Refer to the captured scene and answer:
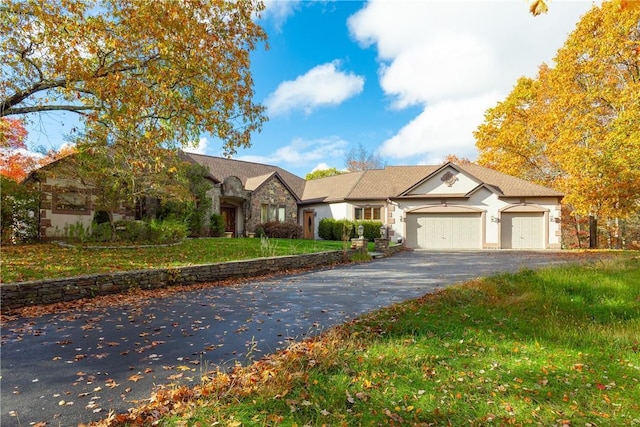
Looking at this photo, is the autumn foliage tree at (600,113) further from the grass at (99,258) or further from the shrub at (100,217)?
the shrub at (100,217)

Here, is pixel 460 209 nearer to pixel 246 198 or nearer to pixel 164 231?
pixel 246 198

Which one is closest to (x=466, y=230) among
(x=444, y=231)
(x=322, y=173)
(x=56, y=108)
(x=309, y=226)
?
(x=444, y=231)

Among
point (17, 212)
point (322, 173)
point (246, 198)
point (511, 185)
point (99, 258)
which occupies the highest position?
point (322, 173)

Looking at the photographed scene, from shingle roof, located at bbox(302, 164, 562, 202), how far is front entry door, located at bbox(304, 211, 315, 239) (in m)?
1.24

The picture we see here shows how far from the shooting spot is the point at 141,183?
14.3 meters

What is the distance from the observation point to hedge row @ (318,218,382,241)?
2322cm

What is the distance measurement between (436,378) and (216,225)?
63.0 ft

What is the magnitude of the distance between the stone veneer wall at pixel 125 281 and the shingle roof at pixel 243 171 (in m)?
14.0

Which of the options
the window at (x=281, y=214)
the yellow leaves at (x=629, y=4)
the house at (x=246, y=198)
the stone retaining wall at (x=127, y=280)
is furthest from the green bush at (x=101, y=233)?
the yellow leaves at (x=629, y=4)

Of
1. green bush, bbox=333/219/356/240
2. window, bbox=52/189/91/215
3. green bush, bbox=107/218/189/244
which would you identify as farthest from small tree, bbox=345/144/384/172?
window, bbox=52/189/91/215

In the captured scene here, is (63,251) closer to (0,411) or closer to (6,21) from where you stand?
(6,21)

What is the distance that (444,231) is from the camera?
23.1 metres

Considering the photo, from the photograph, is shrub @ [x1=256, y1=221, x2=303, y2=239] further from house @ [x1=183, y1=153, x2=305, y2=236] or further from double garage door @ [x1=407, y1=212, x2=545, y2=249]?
double garage door @ [x1=407, y1=212, x2=545, y2=249]

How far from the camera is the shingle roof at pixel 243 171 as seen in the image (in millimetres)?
25672
